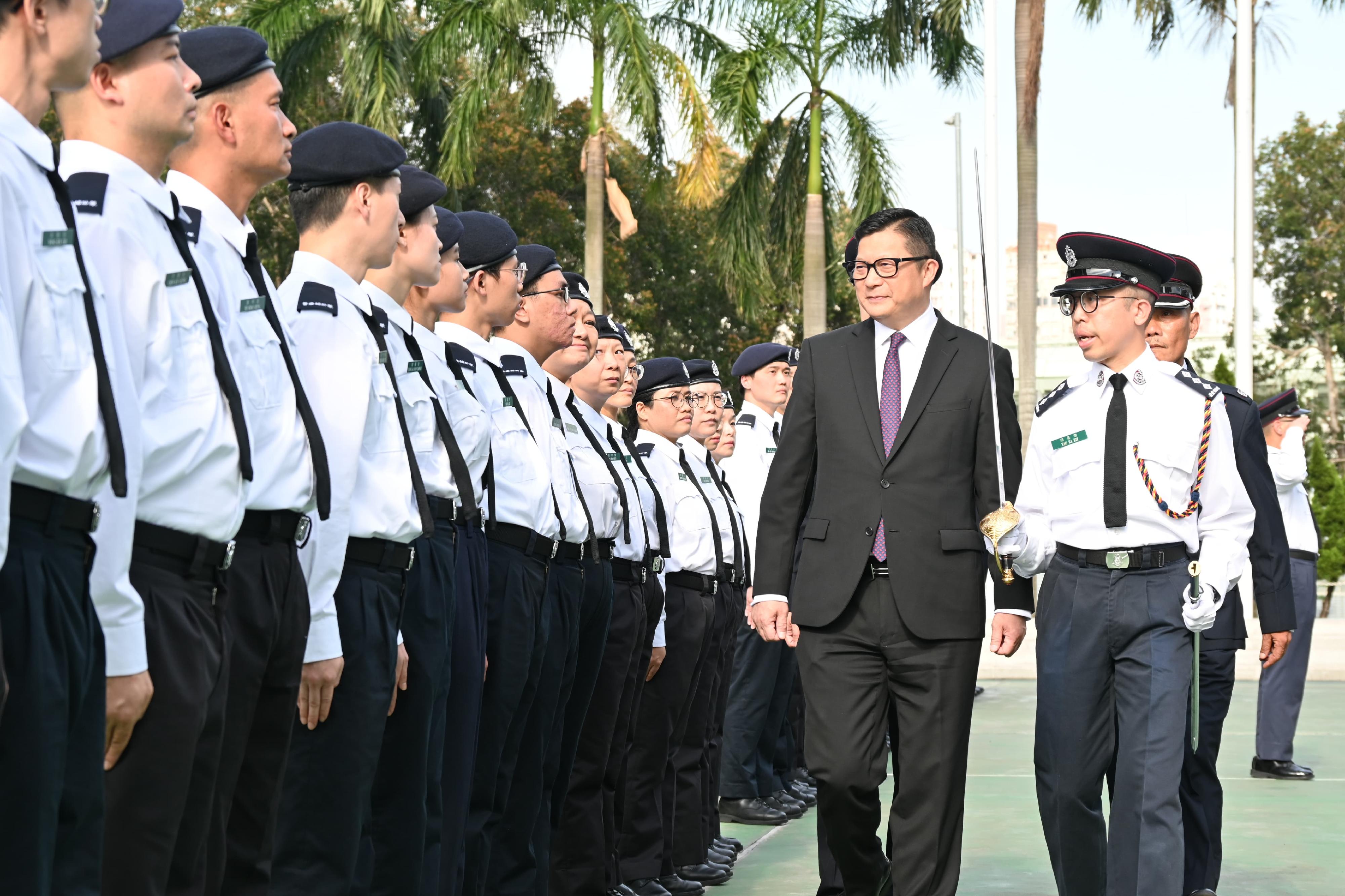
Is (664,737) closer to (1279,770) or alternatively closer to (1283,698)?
(1283,698)

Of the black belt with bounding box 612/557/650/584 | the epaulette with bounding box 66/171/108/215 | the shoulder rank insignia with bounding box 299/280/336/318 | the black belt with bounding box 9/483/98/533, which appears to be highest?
the epaulette with bounding box 66/171/108/215

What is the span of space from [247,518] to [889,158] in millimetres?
19061

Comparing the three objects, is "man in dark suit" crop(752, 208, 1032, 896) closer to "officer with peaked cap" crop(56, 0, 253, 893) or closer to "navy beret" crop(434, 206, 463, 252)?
"navy beret" crop(434, 206, 463, 252)

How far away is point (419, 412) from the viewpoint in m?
4.70

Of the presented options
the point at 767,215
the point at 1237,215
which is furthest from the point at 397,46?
the point at 1237,215

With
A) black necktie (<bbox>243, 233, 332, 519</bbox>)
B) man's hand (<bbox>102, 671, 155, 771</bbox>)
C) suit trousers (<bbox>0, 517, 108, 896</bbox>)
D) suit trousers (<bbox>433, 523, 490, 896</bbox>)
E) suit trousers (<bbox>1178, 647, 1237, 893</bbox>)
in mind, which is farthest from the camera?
suit trousers (<bbox>1178, 647, 1237, 893</bbox>)

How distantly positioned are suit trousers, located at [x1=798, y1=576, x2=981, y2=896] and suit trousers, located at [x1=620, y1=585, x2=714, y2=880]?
54.6 inches

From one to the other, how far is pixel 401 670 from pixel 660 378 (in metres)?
4.01

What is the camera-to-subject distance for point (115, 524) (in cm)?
286

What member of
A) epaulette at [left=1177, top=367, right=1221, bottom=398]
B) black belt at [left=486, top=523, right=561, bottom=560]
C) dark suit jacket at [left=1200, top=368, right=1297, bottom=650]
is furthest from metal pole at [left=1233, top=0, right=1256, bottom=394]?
black belt at [left=486, top=523, right=561, bottom=560]

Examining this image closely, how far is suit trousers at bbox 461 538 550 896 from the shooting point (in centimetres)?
522

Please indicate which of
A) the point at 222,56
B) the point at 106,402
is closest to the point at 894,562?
the point at 222,56

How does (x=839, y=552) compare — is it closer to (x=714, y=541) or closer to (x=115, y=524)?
(x=714, y=541)

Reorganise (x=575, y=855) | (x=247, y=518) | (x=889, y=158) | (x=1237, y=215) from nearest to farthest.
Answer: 1. (x=247, y=518)
2. (x=575, y=855)
3. (x=1237, y=215)
4. (x=889, y=158)
